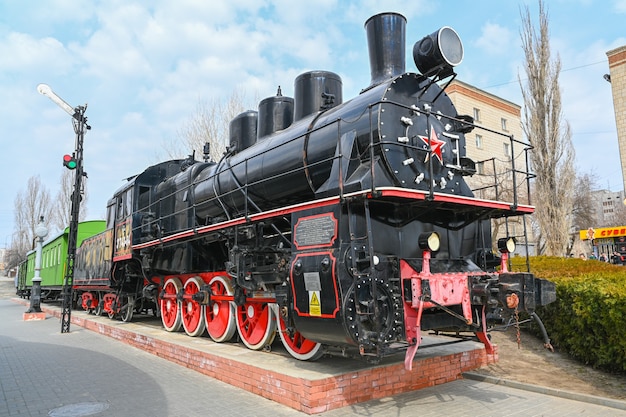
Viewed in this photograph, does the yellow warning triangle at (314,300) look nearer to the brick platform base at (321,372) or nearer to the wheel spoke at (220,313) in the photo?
the brick platform base at (321,372)

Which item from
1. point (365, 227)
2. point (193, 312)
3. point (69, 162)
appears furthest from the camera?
point (69, 162)

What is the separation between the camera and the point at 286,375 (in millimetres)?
4734

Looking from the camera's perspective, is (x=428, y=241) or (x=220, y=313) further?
(x=220, y=313)

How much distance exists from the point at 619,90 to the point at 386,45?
80.6 ft

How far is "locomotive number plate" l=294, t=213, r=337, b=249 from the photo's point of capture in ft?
14.7

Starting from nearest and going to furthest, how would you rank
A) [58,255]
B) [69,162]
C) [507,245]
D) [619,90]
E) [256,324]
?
[507,245] → [256,324] → [69,162] → [58,255] → [619,90]

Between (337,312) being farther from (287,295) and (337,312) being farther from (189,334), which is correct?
(189,334)

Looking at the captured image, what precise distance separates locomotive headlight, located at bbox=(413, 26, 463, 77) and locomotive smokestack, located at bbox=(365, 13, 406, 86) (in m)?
0.52

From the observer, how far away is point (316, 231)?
4.67m

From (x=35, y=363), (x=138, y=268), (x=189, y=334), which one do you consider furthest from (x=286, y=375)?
(x=138, y=268)

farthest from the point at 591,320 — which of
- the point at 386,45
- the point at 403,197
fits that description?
the point at 386,45

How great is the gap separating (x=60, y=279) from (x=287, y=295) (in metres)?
16.4

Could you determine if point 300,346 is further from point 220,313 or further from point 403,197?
point 403,197

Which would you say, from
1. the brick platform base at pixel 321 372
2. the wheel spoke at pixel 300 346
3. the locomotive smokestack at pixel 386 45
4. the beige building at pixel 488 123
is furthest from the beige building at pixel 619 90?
the wheel spoke at pixel 300 346
